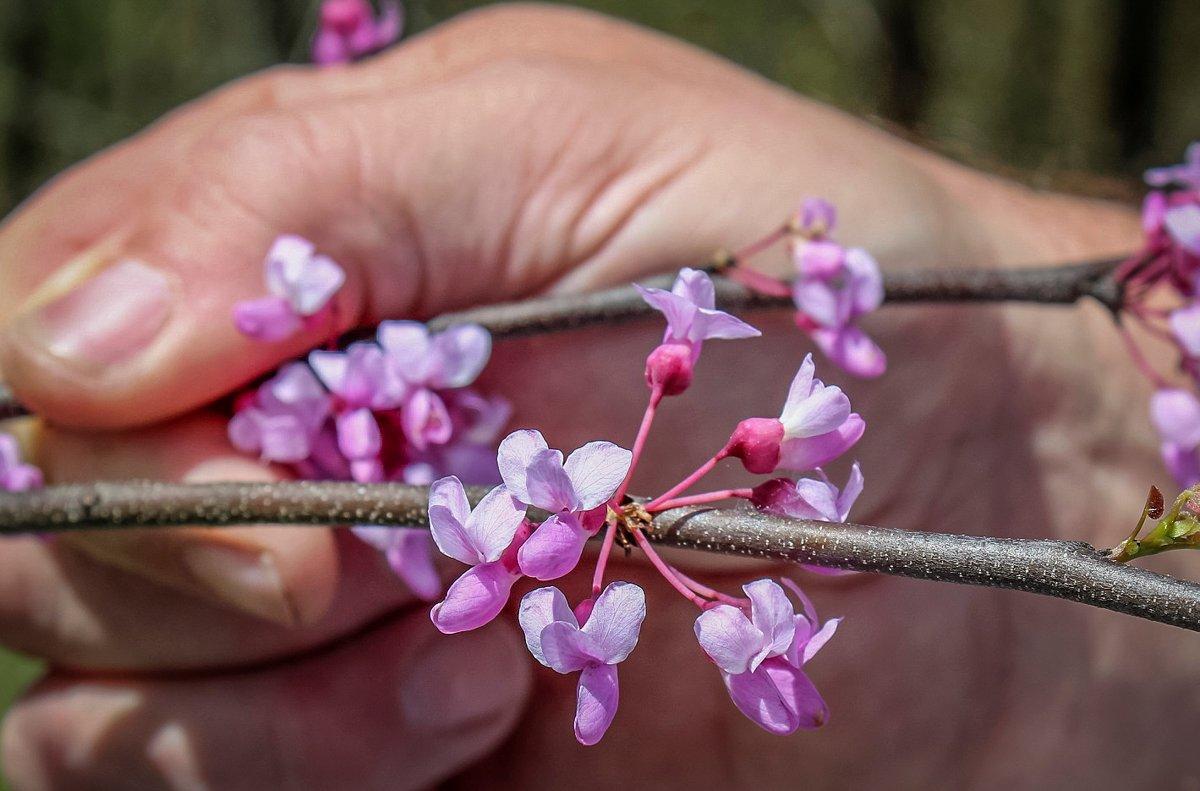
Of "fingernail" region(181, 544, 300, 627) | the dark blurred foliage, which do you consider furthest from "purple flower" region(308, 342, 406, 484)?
the dark blurred foliage

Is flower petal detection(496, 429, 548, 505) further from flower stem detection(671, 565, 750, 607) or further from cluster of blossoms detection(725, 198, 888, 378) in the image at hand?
cluster of blossoms detection(725, 198, 888, 378)

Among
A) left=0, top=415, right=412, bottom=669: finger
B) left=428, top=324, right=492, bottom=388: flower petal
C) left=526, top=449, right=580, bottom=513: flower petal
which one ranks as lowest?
left=0, top=415, right=412, bottom=669: finger

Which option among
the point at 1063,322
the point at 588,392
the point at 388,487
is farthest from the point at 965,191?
the point at 388,487

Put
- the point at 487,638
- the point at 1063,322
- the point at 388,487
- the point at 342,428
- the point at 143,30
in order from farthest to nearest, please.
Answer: the point at 143,30 < the point at 1063,322 < the point at 487,638 < the point at 342,428 < the point at 388,487

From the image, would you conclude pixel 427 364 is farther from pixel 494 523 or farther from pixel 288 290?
pixel 494 523

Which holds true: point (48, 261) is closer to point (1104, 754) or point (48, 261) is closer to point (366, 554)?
point (366, 554)

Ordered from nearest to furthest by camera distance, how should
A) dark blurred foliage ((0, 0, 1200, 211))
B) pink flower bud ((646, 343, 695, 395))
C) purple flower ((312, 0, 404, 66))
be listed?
pink flower bud ((646, 343, 695, 395)) < purple flower ((312, 0, 404, 66)) < dark blurred foliage ((0, 0, 1200, 211))

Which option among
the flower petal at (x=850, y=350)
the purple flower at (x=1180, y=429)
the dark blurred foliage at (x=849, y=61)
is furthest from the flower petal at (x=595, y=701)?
the dark blurred foliage at (x=849, y=61)

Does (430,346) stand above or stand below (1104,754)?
above
